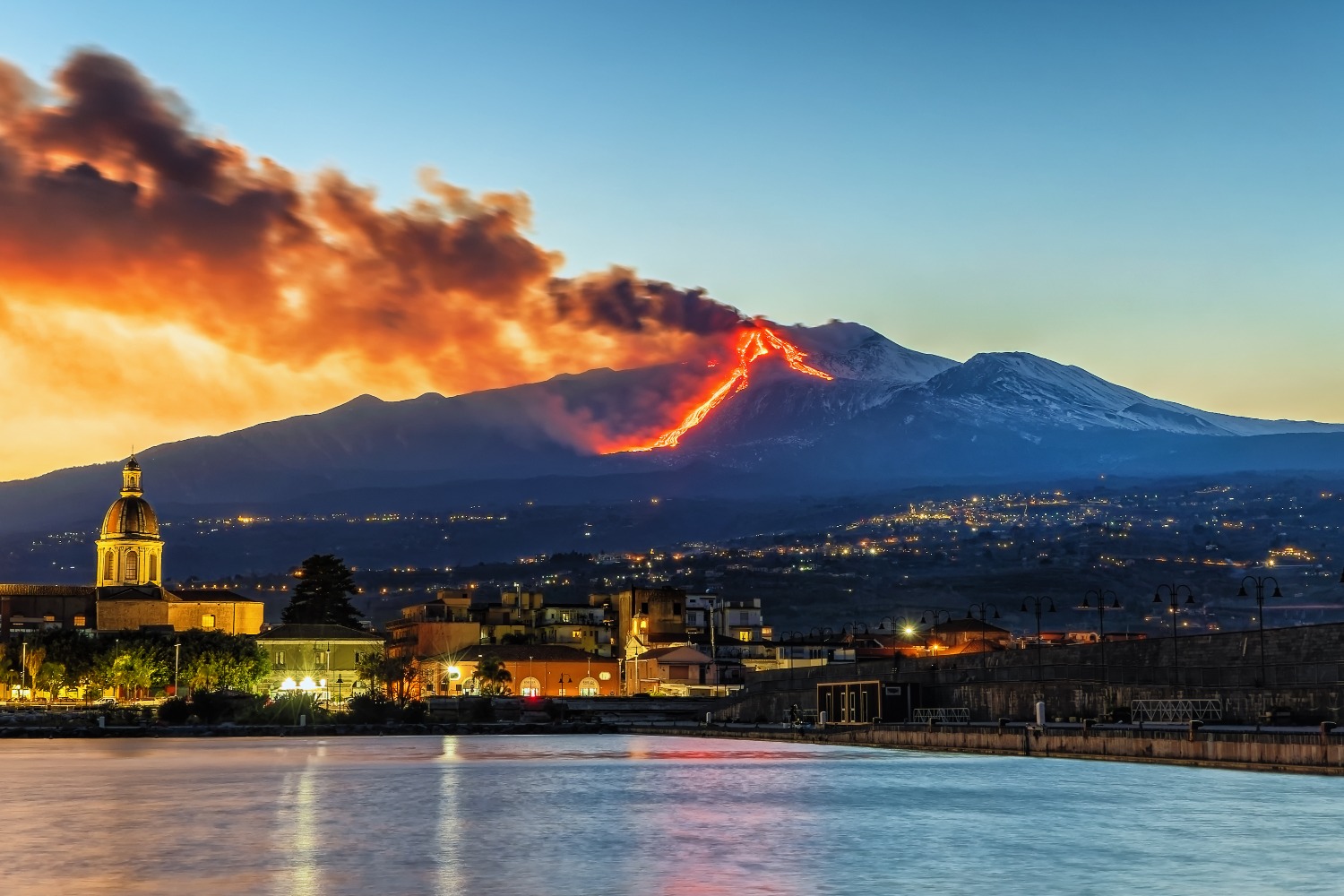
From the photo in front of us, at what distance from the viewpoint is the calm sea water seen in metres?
35.3

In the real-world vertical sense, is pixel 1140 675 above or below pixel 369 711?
above

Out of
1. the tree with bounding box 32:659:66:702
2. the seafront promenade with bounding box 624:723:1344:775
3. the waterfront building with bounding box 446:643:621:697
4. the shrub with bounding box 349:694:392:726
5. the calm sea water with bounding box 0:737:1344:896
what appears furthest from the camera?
the waterfront building with bounding box 446:643:621:697

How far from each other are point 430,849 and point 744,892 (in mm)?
11675

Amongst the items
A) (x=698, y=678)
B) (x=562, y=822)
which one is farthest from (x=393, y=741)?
(x=562, y=822)

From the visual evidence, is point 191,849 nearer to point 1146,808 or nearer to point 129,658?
point 1146,808

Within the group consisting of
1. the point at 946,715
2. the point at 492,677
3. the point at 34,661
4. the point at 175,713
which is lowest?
the point at 946,715

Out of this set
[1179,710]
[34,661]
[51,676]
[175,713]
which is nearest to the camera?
[1179,710]

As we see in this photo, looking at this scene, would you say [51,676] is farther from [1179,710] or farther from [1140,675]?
[1179,710]

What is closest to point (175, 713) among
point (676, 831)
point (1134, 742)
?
point (1134, 742)

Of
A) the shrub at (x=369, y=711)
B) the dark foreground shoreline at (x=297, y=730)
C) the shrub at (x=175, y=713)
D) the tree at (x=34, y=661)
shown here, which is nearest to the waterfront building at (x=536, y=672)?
the dark foreground shoreline at (x=297, y=730)

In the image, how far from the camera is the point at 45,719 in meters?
145

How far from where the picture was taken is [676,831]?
154ft

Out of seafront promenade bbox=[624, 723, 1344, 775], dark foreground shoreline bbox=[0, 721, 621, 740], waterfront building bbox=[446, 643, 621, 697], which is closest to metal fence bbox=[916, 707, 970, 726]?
seafront promenade bbox=[624, 723, 1344, 775]

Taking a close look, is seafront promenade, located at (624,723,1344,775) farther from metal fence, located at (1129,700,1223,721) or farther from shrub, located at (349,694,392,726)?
shrub, located at (349,694,392,726)
